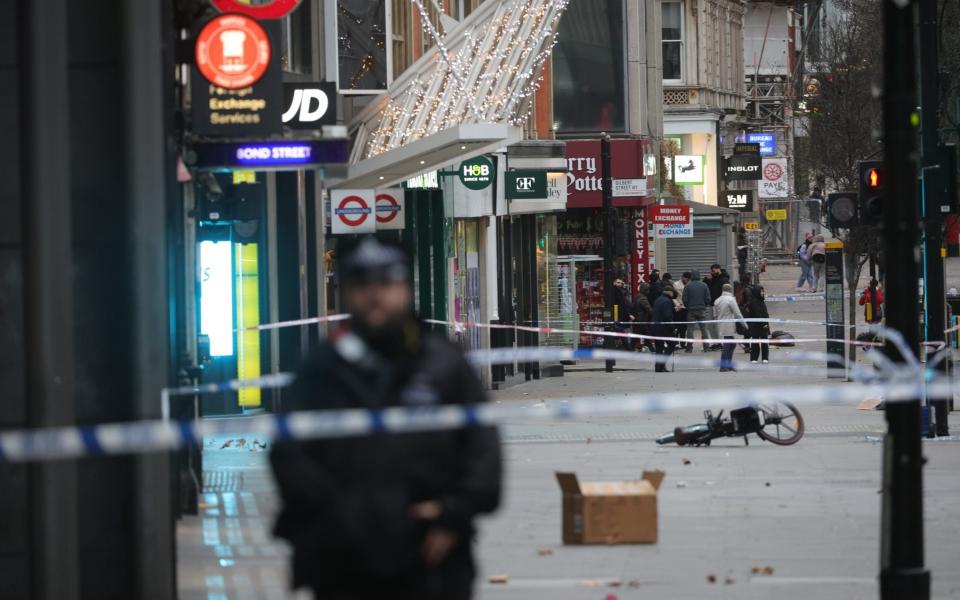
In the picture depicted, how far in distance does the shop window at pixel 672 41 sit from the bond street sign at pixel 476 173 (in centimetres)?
3799

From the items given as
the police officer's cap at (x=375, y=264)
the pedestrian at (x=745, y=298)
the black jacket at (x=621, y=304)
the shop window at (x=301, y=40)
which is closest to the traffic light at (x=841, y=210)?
the shop window at (x=301, y=40)

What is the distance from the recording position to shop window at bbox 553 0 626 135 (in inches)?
1916

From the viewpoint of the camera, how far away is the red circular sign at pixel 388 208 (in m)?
24.5

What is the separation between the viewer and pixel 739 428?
1856 centimetres

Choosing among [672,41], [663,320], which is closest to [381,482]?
[663,320]

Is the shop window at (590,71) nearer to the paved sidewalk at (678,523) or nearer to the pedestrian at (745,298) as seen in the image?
the pedestrian at (745,298)

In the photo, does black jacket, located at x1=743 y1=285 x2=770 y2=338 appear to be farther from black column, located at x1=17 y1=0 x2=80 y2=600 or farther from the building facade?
black column, located at x1=17 y1=0 x2=80 y2=600

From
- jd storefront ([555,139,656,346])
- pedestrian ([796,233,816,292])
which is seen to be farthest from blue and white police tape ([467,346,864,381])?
pedestrian ([796,233,816,292])

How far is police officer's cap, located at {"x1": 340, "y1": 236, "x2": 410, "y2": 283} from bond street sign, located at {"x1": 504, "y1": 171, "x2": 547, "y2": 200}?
84.3 ft

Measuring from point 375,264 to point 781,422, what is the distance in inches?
555

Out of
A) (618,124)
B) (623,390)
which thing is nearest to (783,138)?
(618,124)

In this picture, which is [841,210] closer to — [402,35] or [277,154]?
[277,154]

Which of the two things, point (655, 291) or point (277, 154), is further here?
point (655, 291)

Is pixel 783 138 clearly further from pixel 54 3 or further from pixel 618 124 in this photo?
pixel 54 3
